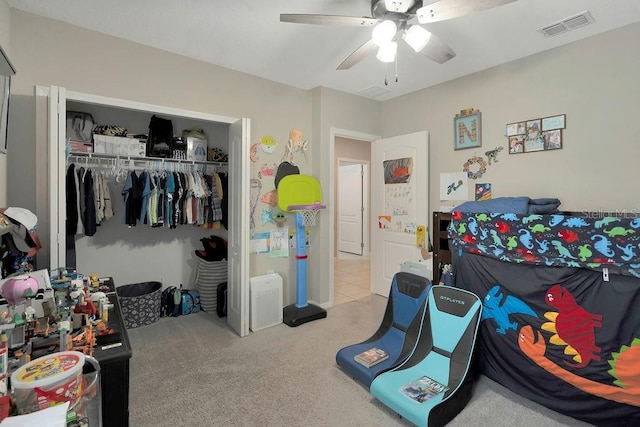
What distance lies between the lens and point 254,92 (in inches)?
A: 132

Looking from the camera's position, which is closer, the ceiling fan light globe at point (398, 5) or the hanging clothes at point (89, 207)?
the ceiling fan light globe at point (398, 5)

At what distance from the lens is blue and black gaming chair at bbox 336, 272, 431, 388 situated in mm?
2252

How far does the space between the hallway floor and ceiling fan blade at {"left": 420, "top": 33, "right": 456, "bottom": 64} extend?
2.90 metres

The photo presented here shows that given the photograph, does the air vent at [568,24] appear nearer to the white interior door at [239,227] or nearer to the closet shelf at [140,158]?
the white interior door at [239,227]

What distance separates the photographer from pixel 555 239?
6.29 feet

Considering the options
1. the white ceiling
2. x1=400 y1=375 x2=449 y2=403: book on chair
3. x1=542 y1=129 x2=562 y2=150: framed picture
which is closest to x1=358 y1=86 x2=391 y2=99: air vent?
the white ceiling

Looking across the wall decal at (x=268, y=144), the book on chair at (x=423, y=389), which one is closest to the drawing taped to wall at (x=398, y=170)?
the wall decal at (x=268, y=144)

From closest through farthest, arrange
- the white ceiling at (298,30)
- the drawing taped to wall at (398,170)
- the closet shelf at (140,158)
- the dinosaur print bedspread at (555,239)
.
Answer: the dinosaur print bedspread at (555,239)
the white ceiling at (298,30)
the closet shelf at (140,158)
the drawing taped to wall at (398,170)

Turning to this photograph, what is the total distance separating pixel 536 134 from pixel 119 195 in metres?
4.17

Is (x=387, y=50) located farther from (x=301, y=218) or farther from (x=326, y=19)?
(x=301, y=218)

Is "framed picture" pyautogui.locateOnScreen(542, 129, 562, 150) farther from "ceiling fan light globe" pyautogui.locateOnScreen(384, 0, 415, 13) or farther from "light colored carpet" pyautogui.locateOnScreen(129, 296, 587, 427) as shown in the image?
"light colored carpet" pyautogui.locateOnScreen(129, 296, 587, 427)

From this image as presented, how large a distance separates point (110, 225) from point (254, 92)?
2.09 meters

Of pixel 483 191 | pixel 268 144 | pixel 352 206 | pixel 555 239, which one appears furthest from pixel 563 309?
pixel 352 206

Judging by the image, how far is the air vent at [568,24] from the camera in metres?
2.26
